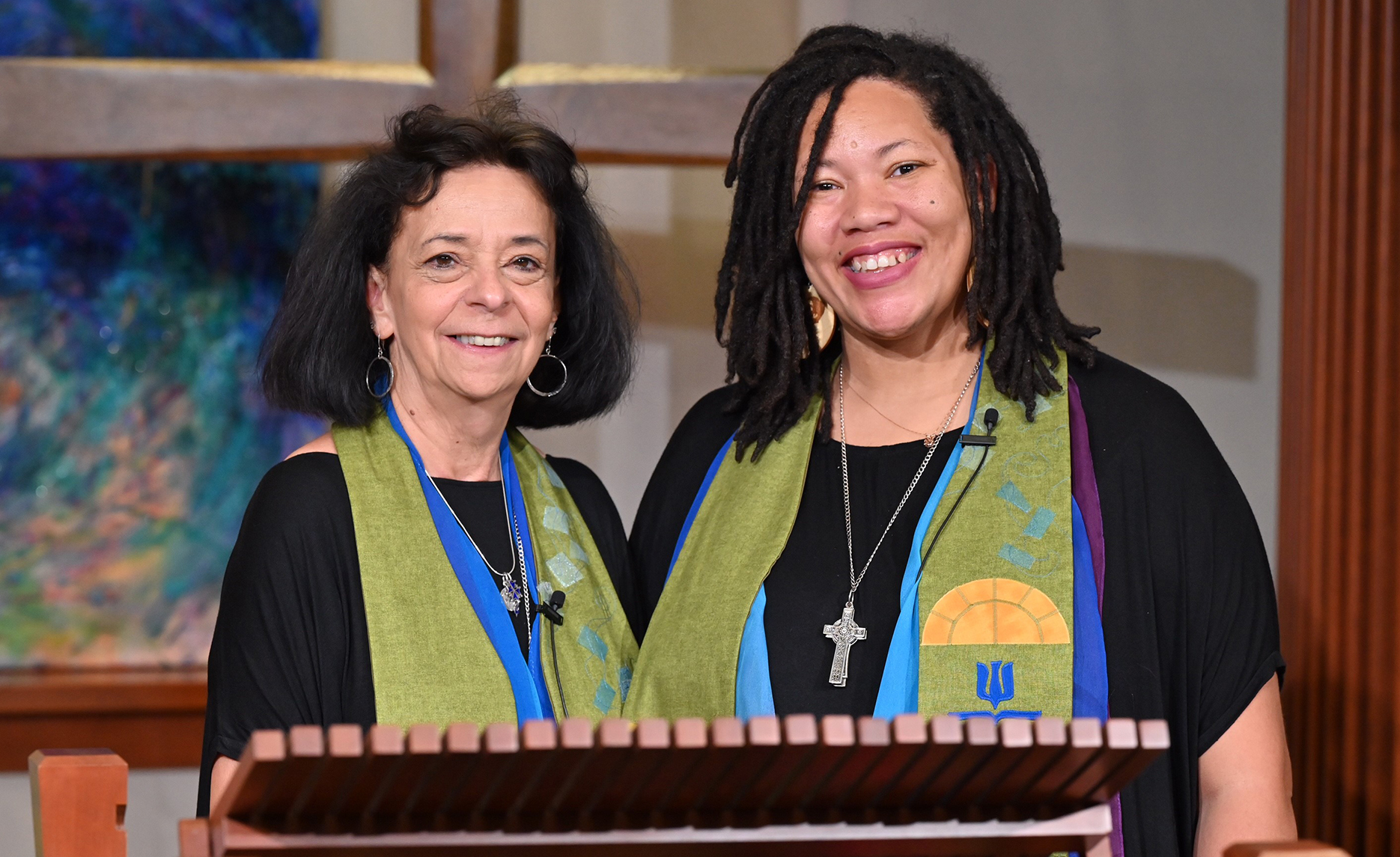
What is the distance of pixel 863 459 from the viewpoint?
2037 millimetres

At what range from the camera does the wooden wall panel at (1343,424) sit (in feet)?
7.24

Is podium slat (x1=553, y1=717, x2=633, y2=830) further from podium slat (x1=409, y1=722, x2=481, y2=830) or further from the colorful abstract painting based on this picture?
the colorful abstract painting

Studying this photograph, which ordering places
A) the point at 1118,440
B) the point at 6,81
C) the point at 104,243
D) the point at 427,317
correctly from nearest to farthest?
the point at 1118,440
the point at 427,317
the point at 6,81
the point at 104,243

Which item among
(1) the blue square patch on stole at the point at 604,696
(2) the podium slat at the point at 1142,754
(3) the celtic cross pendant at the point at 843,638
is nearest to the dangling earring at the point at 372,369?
(1) the blue square patch on stole at the point at 604,696

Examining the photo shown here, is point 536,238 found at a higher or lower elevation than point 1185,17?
lower

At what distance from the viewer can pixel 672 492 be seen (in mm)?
2252

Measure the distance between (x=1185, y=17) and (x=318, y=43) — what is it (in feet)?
7.08

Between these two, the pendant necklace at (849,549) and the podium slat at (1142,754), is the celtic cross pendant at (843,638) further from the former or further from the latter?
the podium slat at (1142,754)

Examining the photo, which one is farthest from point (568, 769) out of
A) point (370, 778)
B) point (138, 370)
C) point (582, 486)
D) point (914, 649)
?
point (138, 370)

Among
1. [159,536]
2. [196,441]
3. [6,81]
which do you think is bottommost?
[159,536]

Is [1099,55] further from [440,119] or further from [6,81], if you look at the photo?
[6,81]

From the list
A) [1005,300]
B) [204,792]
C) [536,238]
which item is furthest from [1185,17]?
[204,792]

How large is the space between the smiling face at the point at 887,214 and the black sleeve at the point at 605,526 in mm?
571

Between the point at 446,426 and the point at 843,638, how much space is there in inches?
26.3
